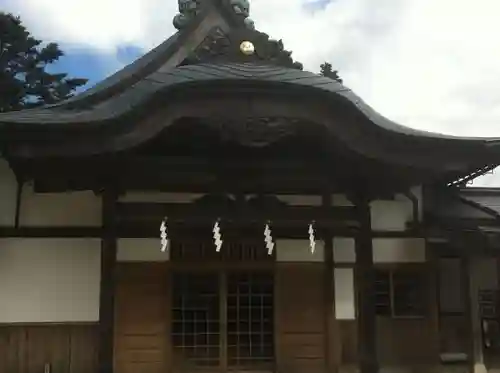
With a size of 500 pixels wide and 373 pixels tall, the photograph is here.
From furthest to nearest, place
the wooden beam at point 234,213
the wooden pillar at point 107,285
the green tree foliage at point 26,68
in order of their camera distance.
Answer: the green tree foliage at point 26,68 < the wooden beam at point 234,213 < the wooden pillar at point 107,285

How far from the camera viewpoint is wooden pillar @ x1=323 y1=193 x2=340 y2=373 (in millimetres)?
10172

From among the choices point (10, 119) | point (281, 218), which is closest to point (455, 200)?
point (281, 218)

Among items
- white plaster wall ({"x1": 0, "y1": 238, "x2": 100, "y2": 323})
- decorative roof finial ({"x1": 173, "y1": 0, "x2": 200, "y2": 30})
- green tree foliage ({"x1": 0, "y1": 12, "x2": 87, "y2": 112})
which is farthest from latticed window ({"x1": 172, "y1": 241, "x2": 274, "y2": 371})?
green tree foliage ({"x1": 0, "y1": 12, "x2": 87, "y2": 112})

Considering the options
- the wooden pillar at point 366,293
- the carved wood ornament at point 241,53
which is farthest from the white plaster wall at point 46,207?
the wooden pillar at point 366,293

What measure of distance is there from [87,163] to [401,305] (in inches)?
212

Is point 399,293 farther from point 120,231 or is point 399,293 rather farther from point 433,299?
point 120,231

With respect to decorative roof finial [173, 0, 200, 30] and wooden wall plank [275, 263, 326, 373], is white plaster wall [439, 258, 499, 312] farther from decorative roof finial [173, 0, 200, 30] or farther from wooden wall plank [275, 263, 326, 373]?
decorative roof finial [173, 0, 200, 30]

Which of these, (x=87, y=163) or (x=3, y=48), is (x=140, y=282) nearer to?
(x=87, y=163)

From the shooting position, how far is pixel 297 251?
10.5 metres

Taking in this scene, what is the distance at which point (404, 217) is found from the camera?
1077 cm

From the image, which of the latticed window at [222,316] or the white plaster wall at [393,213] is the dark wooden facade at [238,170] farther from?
the white plaster wall at [393,213]

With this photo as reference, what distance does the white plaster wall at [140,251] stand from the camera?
10047 millimetres

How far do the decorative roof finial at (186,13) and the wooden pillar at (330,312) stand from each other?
4.66 m

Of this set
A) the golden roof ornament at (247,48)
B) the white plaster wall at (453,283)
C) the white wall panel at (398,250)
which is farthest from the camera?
the white plaster wall at (453,283)
